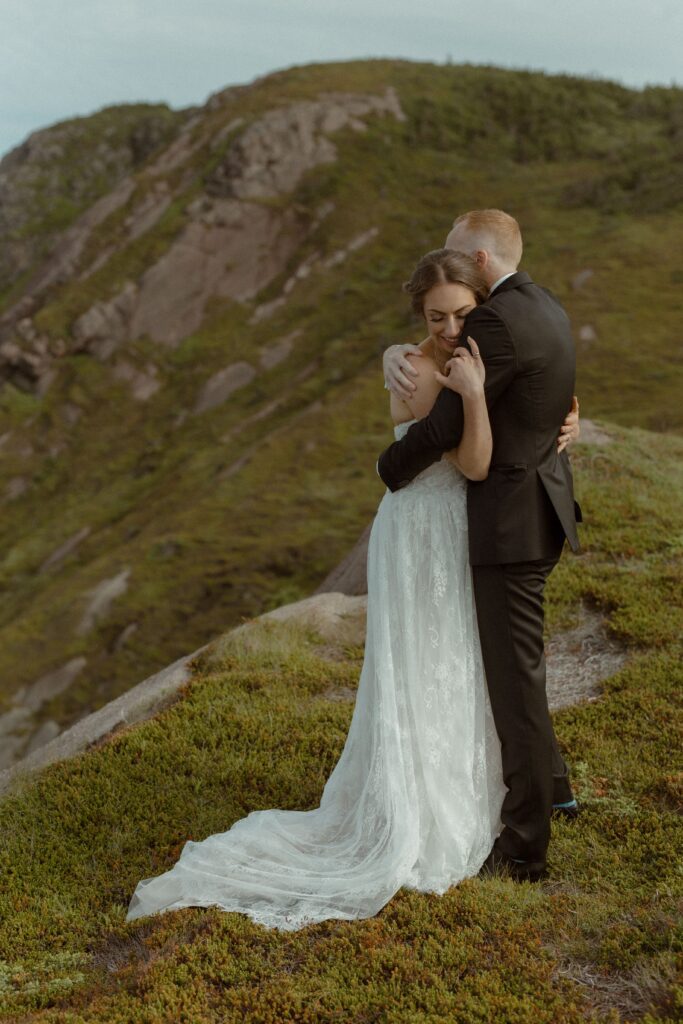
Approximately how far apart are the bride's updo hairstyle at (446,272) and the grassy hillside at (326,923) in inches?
140

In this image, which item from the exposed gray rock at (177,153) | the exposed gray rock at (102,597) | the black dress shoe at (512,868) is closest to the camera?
the black dress shoe at (512,868)

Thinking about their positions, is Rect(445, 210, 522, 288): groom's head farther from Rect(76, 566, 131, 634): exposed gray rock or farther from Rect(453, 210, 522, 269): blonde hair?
Rect(76, 566, 131, 634): exposed gray rock

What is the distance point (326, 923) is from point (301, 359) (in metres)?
26.5

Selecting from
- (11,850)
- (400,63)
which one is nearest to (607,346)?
(11,850)

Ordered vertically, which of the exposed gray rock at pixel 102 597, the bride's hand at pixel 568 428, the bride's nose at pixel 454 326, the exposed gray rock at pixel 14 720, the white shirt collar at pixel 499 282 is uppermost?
the white shirt collar at pixel 499 282

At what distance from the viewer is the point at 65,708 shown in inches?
712

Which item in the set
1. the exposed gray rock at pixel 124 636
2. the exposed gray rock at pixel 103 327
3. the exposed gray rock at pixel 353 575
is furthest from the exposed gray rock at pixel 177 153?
the exposed gray rock at pixel 353 575

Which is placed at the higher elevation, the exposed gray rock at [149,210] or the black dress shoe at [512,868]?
the exposed gray rock at [149,210]

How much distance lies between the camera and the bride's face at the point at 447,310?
5242 millimetres

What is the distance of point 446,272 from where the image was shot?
17.1 ft

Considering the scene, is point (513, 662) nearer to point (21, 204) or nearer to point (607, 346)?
point (607, 346)

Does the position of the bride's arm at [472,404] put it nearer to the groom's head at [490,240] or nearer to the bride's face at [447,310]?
the bride's face at [447,310]

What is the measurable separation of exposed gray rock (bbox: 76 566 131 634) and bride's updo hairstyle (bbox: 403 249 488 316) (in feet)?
51.1

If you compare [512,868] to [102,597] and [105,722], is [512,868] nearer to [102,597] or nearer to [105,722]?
[105,722]
